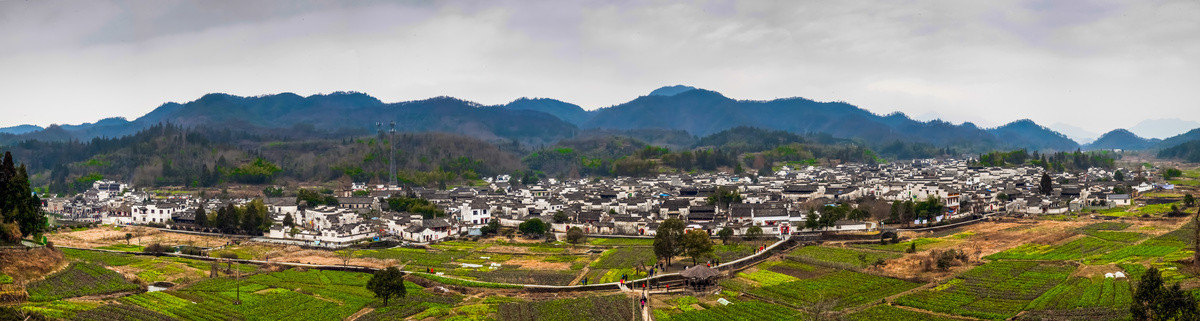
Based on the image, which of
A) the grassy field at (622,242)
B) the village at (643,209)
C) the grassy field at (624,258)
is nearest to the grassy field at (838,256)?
the village at (643,209)

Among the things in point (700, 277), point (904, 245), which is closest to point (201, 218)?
point (700, 277)

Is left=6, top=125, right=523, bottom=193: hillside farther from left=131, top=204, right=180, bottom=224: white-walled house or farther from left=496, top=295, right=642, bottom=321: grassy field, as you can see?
left=496, top=295, right=642, bottom=321: grassy field

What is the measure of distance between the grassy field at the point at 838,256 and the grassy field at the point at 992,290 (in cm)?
573

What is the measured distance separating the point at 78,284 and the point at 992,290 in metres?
39.1

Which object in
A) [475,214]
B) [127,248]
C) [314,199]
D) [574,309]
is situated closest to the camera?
[574,309]

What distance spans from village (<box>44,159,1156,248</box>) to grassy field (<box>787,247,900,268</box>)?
20.5 feet

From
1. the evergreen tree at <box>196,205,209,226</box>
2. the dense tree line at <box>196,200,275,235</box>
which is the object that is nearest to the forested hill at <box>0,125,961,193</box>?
the evergreen tree at <box>196,205,209,226</box>

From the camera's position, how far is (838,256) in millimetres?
44062

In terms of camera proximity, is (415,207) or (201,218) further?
(415,207)

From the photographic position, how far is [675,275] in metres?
38.3

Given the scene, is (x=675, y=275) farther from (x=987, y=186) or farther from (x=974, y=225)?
(x=987, y=186)

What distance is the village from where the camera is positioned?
5600 centimetres

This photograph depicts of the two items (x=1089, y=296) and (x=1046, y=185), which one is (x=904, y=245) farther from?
(x=1046, y=185)

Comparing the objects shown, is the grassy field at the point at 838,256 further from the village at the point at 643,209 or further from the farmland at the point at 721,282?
the village at the point at 643,209
